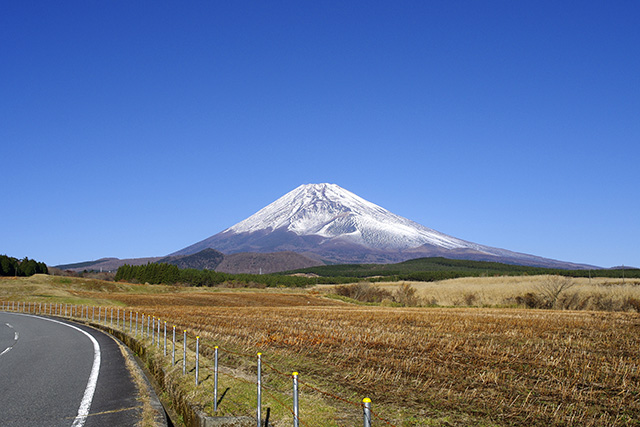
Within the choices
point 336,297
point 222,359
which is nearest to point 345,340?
point 222,359

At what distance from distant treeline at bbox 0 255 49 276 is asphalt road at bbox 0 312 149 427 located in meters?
121

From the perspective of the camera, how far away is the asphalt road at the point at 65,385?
366 inches

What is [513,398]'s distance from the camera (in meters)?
9.43

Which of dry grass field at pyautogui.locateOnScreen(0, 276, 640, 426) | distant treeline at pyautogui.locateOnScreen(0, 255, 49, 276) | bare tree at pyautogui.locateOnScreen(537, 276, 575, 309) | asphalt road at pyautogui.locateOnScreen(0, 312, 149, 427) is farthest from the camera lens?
distant treeline at pyautogui.locateOnScreen(0, 255, 49, 276)

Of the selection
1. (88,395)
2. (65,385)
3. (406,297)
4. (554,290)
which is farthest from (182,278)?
(88,395)

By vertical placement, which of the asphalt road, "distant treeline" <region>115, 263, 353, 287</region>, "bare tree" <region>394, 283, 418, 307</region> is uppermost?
"distant treeline" <region>115, 263, 353, 287</region>

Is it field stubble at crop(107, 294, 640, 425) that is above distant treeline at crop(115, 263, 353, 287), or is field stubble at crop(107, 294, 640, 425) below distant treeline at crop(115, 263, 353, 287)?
below

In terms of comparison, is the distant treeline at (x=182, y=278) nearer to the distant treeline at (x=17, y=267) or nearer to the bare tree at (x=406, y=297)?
the distant treeline at (x=17, y=267)

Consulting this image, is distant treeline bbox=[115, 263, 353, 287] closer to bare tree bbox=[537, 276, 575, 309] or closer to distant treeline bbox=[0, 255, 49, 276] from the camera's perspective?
distant treeline bbox=[0, 255, 49, 276]

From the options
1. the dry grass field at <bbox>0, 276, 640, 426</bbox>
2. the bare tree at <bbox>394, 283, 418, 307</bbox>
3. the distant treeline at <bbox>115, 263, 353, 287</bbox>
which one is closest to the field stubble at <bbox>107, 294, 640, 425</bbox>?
the dry grass field at <bbox>0, 276, 640, 426</bbox>

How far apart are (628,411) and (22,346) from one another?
19.9m

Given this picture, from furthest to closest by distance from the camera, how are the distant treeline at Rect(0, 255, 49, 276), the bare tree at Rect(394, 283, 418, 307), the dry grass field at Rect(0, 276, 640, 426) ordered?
1. the distant treeline at Rect(0, 255, 49, 276)
2. the bare tree at Rect(394, 283, 418, 307)
3. the dry grass field at Rect(0, 276, 640, 426)

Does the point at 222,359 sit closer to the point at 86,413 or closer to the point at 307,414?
the point at 86,413

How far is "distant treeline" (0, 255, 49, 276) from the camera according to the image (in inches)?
4966
